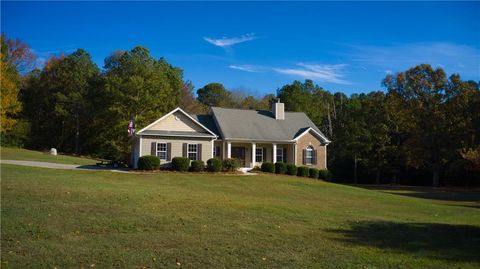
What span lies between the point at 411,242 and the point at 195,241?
17.9ft

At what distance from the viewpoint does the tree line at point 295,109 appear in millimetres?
43000

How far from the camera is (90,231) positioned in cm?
985

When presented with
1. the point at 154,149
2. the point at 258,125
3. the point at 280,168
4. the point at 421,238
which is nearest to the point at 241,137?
the point at 258,125

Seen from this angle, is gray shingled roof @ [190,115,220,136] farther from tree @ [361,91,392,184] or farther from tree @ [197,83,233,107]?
tree @ [197,83,233,107]

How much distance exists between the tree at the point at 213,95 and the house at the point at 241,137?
32.5 metres

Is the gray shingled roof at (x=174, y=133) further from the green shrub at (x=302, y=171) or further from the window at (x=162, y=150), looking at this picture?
the green shrub at (x=302, y=171)

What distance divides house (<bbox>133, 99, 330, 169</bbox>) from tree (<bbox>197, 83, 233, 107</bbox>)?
32.5m

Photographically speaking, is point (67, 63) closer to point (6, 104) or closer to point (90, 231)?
point (6, 104)

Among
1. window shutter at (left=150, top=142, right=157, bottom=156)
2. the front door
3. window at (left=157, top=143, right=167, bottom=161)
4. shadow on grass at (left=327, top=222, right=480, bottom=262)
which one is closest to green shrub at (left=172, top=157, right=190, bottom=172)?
window at (left=157, top=143, right=167, bottom=161)

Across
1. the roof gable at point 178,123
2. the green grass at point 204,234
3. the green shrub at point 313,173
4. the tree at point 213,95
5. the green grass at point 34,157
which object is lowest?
the green grass at point 204,234

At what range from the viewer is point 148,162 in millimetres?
29781

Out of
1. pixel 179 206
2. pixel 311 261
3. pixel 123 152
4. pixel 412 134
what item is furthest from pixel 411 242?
pixel 123 152

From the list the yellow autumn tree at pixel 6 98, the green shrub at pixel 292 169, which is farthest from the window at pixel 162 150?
the yellow autumn tree at pixel 6 98

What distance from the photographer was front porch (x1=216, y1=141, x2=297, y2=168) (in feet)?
124
